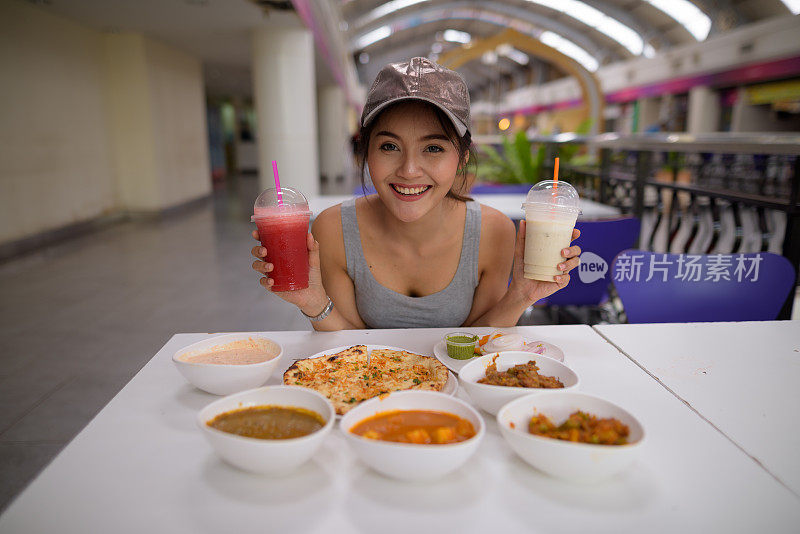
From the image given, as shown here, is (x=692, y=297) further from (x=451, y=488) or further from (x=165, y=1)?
(x=165, y=1)

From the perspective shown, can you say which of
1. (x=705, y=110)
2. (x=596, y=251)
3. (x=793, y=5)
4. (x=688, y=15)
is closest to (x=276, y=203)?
(x=596, y=251)

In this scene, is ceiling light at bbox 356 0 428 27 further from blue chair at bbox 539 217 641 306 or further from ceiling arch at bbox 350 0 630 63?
blue chair at bbox 539 217 641 306

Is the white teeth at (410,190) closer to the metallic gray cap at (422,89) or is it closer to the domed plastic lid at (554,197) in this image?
the metallic gray cap at (422,89)

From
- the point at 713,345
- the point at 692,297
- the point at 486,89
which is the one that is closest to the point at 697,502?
the point at 713,345

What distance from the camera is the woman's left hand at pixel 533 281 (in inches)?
53.6

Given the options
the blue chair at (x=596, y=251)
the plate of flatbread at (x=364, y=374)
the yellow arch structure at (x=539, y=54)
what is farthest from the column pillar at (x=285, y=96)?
the plate of flatbread at (x=364, y=374)

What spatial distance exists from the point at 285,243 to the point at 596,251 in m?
1.84

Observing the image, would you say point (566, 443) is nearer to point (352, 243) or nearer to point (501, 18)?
point (352, 243)

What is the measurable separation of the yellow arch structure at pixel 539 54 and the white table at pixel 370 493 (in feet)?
39.4

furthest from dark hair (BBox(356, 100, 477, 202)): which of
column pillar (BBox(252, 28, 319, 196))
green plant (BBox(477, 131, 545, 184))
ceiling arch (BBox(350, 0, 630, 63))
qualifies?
ceiling arch (BBox(350, 0, 630, 63))

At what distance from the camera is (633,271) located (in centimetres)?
Answer: 192

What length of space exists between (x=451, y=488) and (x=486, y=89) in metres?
41.7

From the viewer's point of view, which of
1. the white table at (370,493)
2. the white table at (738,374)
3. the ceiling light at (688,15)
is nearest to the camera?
the white table at (370,493)

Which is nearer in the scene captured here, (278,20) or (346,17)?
(278,20)
